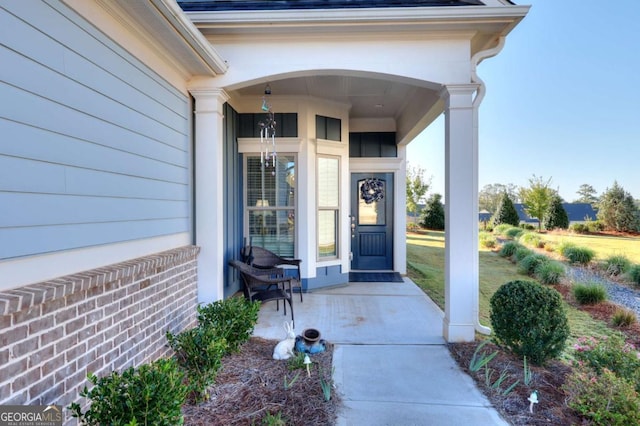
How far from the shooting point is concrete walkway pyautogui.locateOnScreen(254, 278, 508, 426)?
208 cm

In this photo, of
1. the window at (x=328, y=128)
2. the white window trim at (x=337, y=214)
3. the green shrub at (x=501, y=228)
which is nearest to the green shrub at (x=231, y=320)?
the white window trim at (x=337, y=214)

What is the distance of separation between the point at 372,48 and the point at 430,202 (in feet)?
47.0

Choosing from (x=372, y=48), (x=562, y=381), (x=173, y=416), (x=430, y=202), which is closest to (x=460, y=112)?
(x=372, y=48)

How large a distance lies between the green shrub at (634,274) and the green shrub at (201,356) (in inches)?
315

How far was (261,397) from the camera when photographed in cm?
218

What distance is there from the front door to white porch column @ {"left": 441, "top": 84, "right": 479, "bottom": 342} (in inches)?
130

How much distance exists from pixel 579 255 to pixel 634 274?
5.91ft

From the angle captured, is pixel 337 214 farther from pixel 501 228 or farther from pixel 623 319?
pixel 501 228

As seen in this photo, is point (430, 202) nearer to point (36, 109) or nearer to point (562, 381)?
point (562, 381)

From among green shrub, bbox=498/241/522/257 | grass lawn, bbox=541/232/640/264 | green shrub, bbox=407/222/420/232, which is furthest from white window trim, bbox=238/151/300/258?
green shrub, bbox=407/222/420/232

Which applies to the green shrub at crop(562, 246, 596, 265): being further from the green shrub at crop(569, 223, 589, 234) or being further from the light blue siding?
the light blue siding

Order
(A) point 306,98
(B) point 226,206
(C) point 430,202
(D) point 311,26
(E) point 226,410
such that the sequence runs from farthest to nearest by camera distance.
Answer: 1. (C) point 430,202
2. (A) point 306,98
3. (B) point 226,206
4. (D) point 311,26
5. (E) point 226,410

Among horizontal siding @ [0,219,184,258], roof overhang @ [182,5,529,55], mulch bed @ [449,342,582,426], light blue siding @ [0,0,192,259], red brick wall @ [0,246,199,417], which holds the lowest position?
mulch bed @ [449,342,582,426]

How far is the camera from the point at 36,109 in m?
1.52
